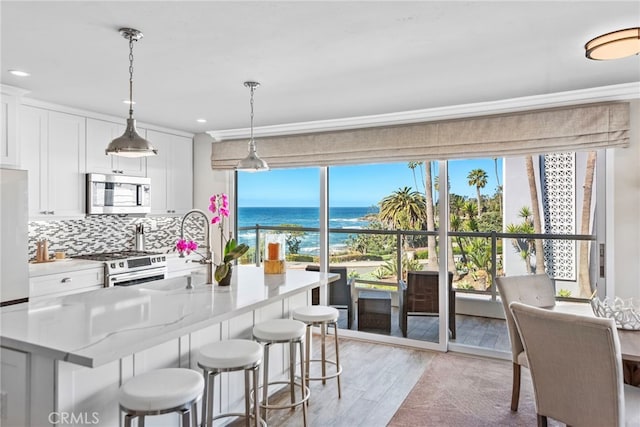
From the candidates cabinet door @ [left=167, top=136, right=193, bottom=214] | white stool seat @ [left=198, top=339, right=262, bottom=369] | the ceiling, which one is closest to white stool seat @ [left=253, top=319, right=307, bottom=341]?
white stool seat @ [left=198, top=339, right=262, bottom=369]

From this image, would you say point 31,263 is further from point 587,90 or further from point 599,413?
point 587,90

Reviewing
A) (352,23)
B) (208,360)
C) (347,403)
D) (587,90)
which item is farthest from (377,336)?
(352,23)

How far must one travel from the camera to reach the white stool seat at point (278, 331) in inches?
102

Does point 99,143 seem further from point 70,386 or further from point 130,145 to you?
point 70,386

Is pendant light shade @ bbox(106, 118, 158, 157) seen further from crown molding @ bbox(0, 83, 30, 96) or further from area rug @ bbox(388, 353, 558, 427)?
area rug @ bbox(388, 353, 558, 427)

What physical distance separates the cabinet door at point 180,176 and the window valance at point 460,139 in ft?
1.96

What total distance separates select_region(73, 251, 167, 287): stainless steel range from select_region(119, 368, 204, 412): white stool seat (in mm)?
2431

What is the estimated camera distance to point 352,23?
7.15 ft

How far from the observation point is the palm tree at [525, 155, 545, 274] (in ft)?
12.8

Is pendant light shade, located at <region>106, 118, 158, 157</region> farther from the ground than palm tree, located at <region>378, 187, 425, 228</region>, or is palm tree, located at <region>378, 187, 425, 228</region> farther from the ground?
pendant light shade, located at <region>106, 118, 158, 157</region>

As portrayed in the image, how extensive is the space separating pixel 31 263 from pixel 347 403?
3066 mm

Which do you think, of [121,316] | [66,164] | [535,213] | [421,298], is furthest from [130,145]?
[535,213]

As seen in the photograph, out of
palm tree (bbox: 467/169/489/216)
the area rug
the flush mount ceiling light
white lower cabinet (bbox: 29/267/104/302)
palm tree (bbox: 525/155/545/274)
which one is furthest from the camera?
palm tree (bbox: 467/169/489/216)

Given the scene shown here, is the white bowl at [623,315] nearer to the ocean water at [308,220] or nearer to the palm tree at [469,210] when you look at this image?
the palm tree at [469,210]
